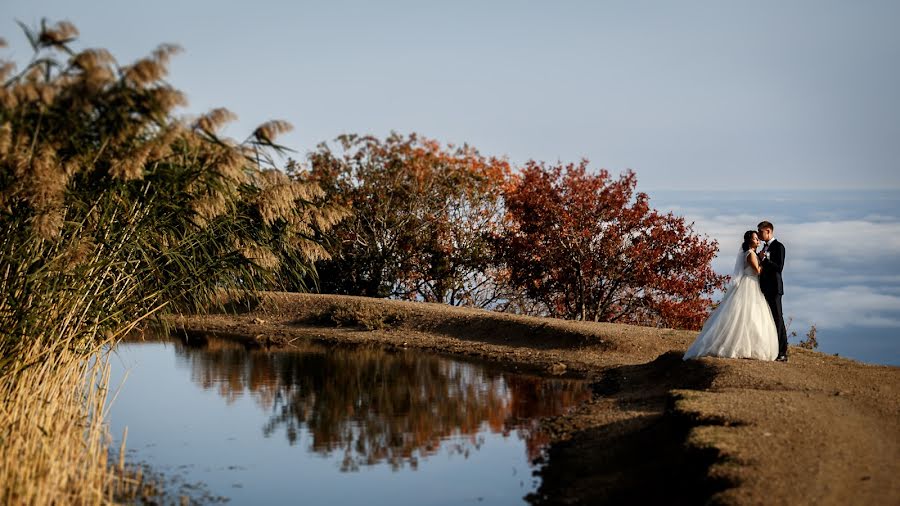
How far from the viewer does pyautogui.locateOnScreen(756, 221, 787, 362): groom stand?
43.8 ft

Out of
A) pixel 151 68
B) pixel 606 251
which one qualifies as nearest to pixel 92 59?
pixel 151 68

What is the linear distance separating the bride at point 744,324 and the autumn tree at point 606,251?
7791 mm

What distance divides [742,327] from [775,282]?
2.71ft

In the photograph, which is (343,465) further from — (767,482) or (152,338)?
(152,338)

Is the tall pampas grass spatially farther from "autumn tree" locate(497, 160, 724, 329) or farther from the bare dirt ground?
"autumn tree" locate(497, 160, 724, 329)

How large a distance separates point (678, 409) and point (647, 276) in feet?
40.3

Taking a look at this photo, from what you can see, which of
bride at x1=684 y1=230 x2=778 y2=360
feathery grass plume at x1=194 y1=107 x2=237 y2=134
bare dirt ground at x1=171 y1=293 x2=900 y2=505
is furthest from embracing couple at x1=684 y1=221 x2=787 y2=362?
feathery grass plume at x1=194 y1=107 x2=237 y2=134

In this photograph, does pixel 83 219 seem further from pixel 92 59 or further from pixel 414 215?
pixel 414 215

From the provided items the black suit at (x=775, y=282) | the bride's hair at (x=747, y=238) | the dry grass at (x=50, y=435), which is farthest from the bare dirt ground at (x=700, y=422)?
A: the dry grass at (x=50, y=435)

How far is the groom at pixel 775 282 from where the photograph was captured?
1336cm

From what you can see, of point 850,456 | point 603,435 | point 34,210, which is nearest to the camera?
point 850,456

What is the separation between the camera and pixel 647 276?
70.3 feet

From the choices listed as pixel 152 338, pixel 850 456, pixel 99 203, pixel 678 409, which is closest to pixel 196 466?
→ pixel 99 203

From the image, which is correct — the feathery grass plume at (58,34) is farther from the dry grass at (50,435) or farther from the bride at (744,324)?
the bride at (744,324)
